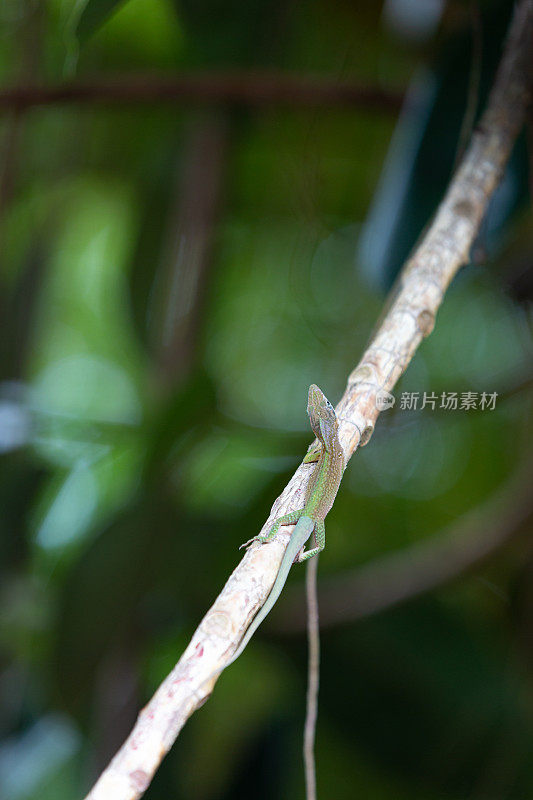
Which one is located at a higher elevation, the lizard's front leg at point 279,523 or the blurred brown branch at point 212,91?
the blurred brown branch at point 212,91

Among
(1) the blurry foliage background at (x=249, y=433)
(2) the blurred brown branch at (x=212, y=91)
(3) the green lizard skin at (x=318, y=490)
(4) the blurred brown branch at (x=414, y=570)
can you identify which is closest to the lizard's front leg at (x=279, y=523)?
(3) the green lizard skin at (x=318, y=490)

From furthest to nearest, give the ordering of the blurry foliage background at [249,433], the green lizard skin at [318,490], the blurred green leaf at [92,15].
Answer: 1. the blurry foliage background at [249,433]
2. the blurred green leaf at [92,15]
3. the green lizard skin at [318,490]

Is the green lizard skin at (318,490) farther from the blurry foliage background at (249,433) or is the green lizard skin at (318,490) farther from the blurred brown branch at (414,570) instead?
the blurred brown branch at (414,570)

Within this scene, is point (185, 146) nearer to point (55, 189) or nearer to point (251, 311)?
point (55, 189)

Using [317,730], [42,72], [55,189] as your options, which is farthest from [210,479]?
[42,72]

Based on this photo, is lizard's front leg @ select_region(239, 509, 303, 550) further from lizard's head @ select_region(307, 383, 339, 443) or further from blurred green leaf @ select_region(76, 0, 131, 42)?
blurred green leaf @ select_region(76, 0, 131, 42)

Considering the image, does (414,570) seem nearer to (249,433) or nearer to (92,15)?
(249,433)

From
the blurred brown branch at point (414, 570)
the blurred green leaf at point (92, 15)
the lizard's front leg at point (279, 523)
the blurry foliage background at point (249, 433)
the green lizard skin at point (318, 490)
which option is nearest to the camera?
the lizard's front leg at point (279, 523)
